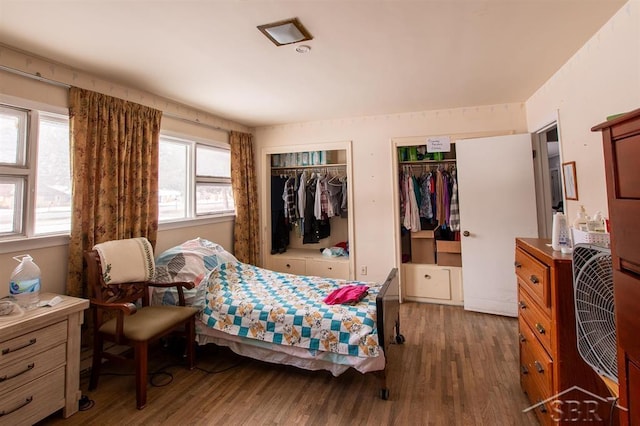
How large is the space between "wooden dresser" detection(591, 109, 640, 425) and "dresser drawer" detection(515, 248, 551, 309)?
0.71 m

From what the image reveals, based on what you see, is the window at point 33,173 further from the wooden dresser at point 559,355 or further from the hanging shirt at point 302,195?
the wooden dresser at point 559,355

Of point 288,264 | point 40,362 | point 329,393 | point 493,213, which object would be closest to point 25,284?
point 40,362

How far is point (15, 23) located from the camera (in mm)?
1756

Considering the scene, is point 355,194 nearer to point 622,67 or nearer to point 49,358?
point 622,67

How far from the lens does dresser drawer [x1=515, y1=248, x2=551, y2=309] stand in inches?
58.6

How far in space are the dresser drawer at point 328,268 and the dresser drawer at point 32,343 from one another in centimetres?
272

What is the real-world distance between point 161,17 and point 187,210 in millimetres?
2142

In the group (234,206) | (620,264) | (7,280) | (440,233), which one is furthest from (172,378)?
(440,233)

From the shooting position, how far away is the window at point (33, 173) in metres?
2.02

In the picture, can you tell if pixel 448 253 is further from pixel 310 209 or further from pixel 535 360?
pixel 535 360

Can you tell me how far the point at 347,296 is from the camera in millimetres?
2322

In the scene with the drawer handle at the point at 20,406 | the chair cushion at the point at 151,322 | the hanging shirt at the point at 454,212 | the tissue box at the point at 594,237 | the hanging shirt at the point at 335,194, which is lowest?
the drawer handle at the point at 20,406

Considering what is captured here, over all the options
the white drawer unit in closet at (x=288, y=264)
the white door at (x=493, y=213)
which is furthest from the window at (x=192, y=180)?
the white door at (x=493, y=213)

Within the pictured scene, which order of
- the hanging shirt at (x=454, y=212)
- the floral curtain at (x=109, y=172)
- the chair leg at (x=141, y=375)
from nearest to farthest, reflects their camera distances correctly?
the chair leg at (x=141, y=375) < the floral curtain at (x=109, y=172) < the hanging shirt at (x=454, y=212)
